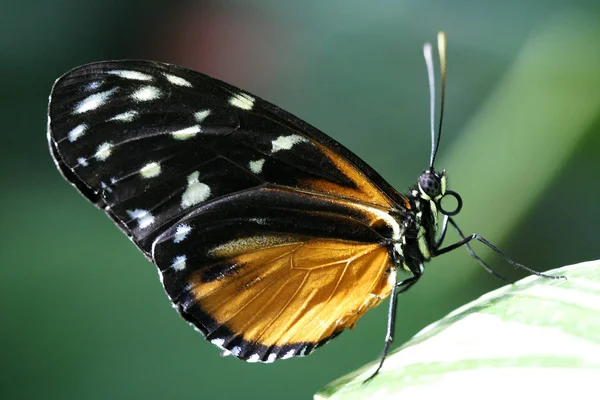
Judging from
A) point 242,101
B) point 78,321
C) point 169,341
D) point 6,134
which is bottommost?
point 169,341

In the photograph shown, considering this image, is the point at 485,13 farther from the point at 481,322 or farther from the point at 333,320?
the point at 481,322

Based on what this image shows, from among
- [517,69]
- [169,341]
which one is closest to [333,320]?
[169,341]

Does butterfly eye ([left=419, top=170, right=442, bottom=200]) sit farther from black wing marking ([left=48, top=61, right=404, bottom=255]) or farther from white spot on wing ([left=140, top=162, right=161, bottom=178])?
white spot on wing ([left=140, top=162, right=161, bottom=178])

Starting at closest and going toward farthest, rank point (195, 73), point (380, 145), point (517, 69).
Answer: point (195, 73), point (517, 69), point (380, 145)

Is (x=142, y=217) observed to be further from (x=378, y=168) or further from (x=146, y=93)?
(x=378, y=168)

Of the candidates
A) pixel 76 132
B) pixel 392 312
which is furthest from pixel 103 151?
pixel 392 312

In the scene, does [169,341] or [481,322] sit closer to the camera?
[481,322]

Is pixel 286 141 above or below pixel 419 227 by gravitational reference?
above
